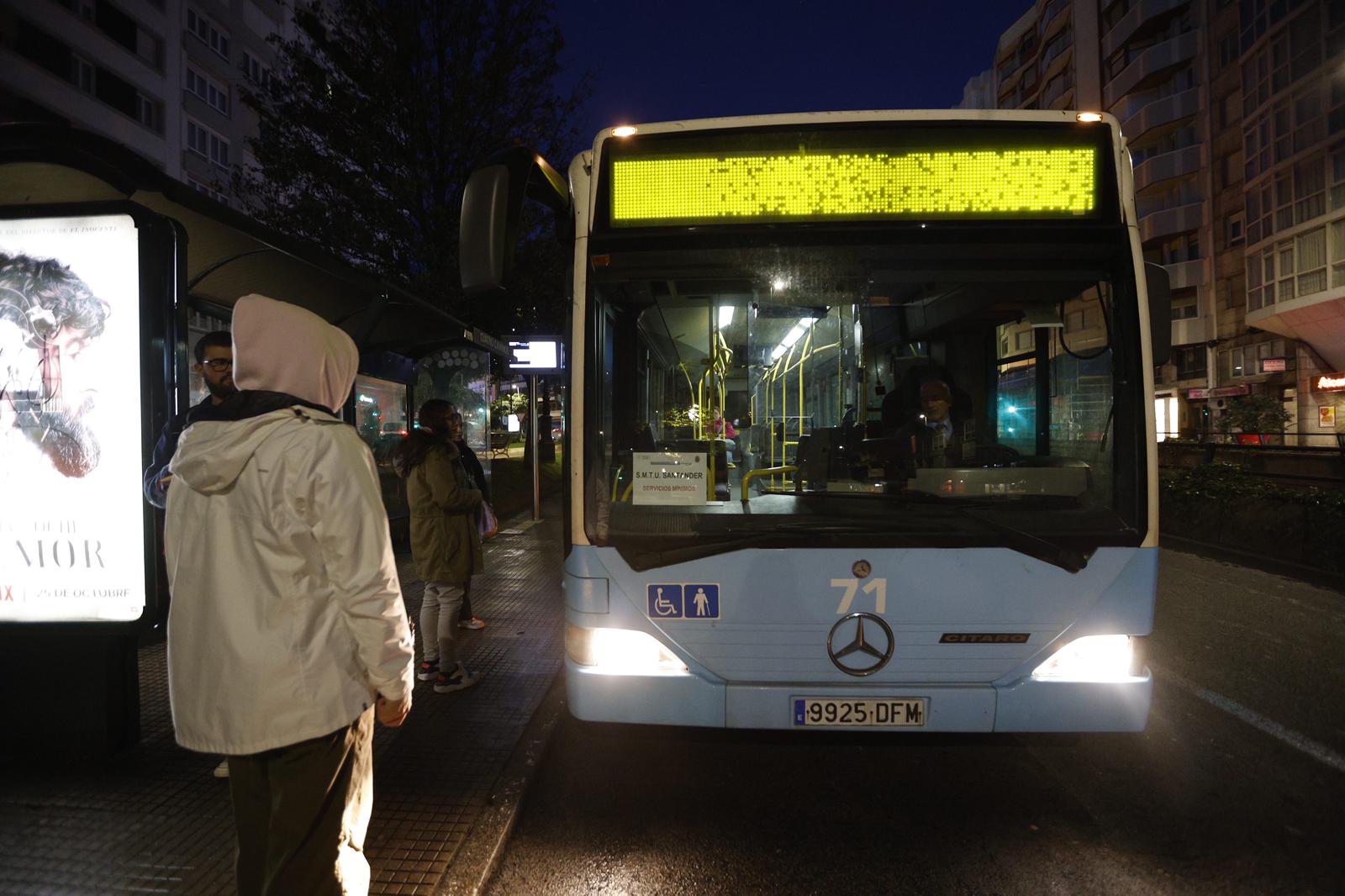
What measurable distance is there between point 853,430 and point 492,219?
1.79 meters

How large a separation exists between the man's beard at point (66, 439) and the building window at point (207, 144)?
3654 centimetres

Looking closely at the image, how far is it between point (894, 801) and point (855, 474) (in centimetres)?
149

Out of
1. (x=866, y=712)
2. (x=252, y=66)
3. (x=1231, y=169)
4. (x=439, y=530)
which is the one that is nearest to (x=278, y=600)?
Result: (x=866, y=712)

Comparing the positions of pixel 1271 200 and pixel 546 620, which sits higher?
pixel 1271 200

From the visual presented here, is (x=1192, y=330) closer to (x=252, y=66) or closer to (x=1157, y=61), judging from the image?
(x=1157, y=61)

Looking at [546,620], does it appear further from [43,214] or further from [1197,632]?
[1197,632]

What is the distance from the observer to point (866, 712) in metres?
3.17

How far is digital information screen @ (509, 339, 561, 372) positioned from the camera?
13.4 metres

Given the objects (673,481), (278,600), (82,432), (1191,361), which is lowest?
(278,600)

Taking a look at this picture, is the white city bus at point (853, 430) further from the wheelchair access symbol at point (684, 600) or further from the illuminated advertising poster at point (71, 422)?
the illuminated advertising poster at point (71, 422)

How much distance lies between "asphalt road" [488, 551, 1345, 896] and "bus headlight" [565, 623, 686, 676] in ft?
0.92

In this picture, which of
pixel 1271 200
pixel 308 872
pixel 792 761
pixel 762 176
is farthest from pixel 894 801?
Result: pixel 1271 200

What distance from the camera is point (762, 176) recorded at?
3.43 m

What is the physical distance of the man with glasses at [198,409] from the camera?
3574mm
